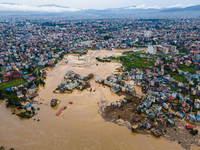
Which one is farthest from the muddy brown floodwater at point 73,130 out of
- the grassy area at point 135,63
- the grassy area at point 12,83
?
the grassy area at point 135,63

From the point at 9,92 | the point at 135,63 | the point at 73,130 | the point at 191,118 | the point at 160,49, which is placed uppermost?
the point at 160,49

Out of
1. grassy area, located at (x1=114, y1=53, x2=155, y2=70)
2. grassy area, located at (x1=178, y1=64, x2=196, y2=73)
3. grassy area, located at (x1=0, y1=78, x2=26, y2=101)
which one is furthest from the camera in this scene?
grassy area, located at (x1=114, y1=53, x2=155, y2=70)

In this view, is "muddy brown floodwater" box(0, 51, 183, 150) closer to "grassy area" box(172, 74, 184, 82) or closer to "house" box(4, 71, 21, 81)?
"house" box(4, 71, 21, 81)

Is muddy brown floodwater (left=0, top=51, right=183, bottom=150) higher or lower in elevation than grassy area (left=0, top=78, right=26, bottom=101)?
lower

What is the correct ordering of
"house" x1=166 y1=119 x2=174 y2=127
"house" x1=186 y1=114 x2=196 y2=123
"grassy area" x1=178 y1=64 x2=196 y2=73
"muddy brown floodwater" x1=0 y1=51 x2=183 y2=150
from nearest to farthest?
"muddy brown floodwater" x1=0 y1=51 x2=183 y2=150
"house" x1=166 y1=119 x2=174 y2=127
"house" x1=186 y1=114 x2=196 y2=123
"grassy area" x1=178 y1=64 x2=196 y2=73

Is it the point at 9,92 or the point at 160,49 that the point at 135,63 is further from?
the point at 9,92

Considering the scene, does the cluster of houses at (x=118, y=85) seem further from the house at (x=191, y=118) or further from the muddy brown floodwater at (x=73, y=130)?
the house at (x=191, y=118)

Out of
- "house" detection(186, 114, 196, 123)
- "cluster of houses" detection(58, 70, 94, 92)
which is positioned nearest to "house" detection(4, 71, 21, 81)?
"cluster of houses" detection(58, 70, 94, 92)

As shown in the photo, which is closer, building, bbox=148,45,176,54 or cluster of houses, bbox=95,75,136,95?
cluster of houses, bbox=95,75,136,95

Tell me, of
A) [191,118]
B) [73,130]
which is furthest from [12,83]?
[191,118]

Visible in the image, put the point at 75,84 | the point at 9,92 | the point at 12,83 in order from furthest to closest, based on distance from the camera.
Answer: the point at 12,83 → the point at 75,84 → the point at 9,92
